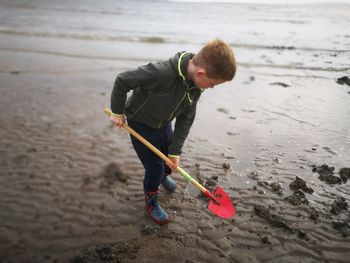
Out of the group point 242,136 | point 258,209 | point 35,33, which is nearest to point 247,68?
point 242,136

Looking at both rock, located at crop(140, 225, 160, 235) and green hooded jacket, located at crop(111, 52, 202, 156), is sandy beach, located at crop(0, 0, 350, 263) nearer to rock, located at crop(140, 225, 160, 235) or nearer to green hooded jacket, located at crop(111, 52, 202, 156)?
rock, located at crop(140, 225, 160, 235)

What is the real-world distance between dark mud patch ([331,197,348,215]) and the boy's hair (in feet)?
7.03

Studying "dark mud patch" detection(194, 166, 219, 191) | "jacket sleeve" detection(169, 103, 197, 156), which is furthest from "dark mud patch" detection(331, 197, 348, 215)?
"jacket sleeve" detection(169, 103, 197, 156)

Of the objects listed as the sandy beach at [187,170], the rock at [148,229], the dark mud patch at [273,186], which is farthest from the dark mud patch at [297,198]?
the rock at [148,229]

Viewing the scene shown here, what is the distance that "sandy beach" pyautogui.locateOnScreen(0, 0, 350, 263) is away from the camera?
2.93 m

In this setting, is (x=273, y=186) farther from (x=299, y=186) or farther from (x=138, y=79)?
(x=138, y=79)

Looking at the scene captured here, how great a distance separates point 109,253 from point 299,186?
2.41 m

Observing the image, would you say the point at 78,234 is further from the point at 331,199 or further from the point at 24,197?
the point at 331,199

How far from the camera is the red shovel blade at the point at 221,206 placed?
3.11m

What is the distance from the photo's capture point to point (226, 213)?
3.14m

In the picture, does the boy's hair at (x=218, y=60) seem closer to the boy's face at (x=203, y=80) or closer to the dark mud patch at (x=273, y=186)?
the boy's face at (x=203, y=80)

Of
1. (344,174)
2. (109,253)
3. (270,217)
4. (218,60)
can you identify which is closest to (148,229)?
(109,253)

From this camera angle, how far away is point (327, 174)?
408cm

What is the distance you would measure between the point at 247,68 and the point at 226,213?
278 inches
